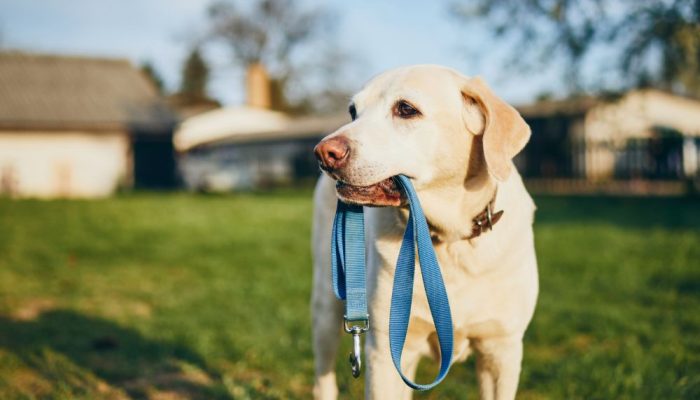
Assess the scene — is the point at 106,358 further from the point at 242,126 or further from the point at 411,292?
the point at 242,126

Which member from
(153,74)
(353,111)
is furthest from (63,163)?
(153,74)

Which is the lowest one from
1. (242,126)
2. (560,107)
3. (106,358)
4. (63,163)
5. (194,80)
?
(106,358)

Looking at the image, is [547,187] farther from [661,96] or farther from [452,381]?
[452,381]

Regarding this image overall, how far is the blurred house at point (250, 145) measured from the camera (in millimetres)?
27312

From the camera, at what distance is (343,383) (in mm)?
3834

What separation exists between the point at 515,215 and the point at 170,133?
29.1m

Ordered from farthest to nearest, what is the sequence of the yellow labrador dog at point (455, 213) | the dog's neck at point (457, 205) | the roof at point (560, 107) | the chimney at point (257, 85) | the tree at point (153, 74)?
the tree at point (153, 74), the chimney at point (257, 85), the roof at point (560, 107), the dog's neck at point (457, 205), the yellow labrador dog at point (455, 213)

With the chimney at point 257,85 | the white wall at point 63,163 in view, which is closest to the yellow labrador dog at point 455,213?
the white wall at point 63,163

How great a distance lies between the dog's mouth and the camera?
2377mm

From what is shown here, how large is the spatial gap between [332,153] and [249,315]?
3.63 meters

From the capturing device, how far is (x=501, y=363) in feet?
8.75

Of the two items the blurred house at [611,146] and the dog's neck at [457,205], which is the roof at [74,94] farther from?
the dog's neck at [457,205]

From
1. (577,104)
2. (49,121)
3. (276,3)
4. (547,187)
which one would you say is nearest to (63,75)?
(49,121)

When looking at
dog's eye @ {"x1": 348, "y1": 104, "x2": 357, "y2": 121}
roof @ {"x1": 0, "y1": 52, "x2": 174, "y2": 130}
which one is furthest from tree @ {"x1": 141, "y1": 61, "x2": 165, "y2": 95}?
dog's eye @ {"x1": 348, "y1": 104, "x2": 357, "y2": 121}
